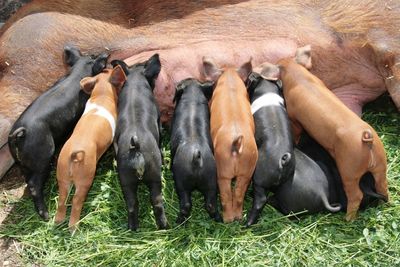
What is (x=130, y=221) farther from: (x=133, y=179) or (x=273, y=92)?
(x=273, y=92)

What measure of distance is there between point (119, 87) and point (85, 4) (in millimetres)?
844

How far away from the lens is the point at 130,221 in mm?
3965

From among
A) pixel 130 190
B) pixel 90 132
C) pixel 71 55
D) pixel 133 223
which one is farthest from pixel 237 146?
pixel 71 55

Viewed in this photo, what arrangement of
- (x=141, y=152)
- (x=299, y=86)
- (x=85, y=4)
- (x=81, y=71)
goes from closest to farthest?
1. (x=141, y=152)
2. (x=299, y=86)
3. (x=81, y=71)
4. (x=85, y=4)

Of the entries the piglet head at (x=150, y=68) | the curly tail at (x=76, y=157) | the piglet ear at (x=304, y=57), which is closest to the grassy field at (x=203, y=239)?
the curly tail at (x=76, y=157)

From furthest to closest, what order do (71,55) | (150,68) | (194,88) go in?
(71,55), (150,68), (194,88)

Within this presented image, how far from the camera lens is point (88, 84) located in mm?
4422

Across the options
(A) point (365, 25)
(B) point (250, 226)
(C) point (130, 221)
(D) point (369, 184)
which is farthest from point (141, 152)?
(A) point (365, 25)

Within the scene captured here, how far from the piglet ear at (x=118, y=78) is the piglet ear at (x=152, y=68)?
6.6 inches

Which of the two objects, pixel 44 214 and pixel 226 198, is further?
pixel 44 214

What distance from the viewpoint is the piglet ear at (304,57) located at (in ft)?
15.1

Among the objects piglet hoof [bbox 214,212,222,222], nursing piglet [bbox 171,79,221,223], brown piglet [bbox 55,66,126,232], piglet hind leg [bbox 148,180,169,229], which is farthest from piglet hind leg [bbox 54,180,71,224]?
piglet hoof [bbox 214,212,222,222]

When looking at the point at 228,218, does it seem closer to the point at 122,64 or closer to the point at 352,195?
the point at 352,195

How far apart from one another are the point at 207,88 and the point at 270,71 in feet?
1.51
